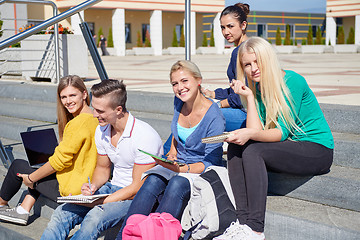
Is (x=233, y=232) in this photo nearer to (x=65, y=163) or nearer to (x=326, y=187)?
A: (x=326, y=187)

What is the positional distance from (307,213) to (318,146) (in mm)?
412

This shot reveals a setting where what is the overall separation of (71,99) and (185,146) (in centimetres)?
94

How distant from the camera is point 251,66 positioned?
285 centimetres

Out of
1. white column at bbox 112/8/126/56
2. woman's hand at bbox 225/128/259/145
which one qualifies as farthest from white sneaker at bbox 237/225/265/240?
white column at bbox 112/8/126/56

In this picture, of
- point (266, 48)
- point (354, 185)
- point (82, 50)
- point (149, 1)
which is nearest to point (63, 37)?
point (82, 50)

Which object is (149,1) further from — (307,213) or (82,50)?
(307,213)

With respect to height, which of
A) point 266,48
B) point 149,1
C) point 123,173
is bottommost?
point 123,173

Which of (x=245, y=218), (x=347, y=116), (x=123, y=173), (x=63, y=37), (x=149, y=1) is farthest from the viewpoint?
(x=149, y=1)

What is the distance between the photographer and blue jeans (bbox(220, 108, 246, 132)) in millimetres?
3352

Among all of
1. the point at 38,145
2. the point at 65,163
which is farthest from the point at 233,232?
the point at 38,145

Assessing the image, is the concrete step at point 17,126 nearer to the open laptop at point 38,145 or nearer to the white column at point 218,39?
the open laptop at point 38,145

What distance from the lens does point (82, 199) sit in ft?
9.52

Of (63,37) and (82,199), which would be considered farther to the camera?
(63,37)

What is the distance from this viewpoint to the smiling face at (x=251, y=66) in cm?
283
